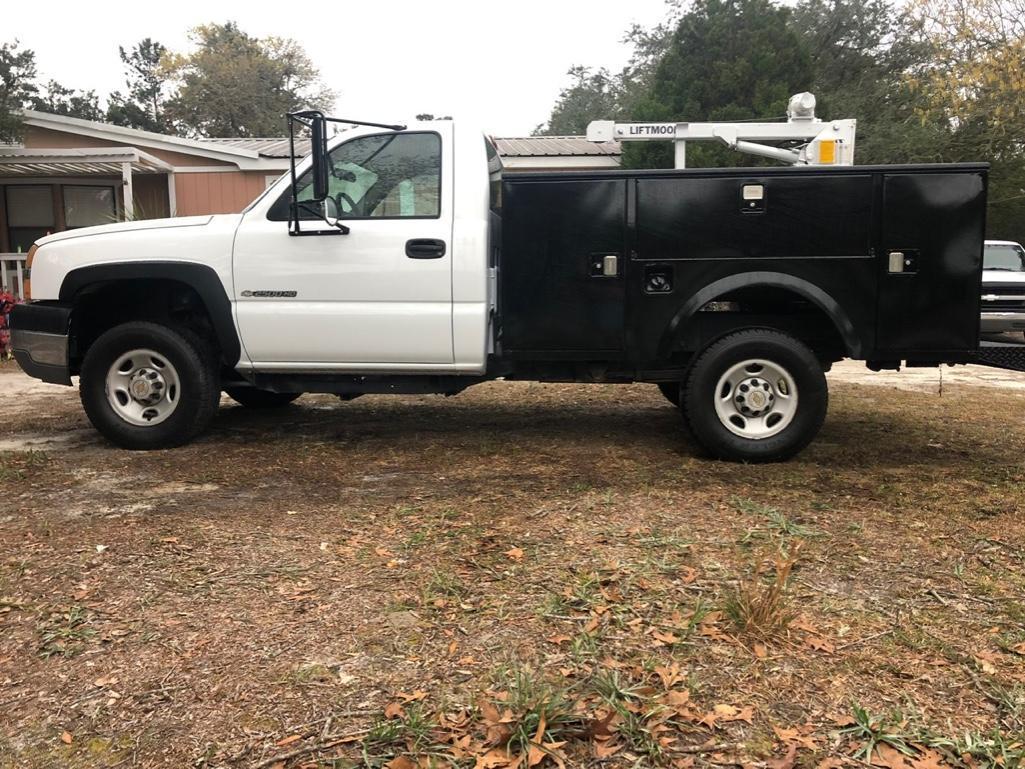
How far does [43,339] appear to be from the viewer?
18.2 ft

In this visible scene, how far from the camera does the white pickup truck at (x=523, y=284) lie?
195 inches

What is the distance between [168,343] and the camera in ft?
17.8

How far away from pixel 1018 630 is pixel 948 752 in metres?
0.90

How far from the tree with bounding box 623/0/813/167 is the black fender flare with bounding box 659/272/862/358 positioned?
45.0 ft

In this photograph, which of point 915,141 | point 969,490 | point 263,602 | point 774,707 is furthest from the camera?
point 915,141

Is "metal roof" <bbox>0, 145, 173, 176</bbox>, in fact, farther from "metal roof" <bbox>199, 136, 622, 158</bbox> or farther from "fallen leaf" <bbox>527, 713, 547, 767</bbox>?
"fallen leaf" <bbox>527, 713, 547, 767</bbox>

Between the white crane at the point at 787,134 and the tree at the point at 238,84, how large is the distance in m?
38.9

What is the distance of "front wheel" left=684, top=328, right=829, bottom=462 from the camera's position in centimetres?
503

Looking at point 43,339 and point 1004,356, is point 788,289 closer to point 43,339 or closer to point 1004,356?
point 1004,356

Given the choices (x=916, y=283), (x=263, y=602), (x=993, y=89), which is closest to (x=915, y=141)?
(x=993, y=89)

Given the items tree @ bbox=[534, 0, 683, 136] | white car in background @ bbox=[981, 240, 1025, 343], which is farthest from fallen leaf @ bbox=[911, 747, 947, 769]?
tree @ bbox=[534, 0, 683, 136]

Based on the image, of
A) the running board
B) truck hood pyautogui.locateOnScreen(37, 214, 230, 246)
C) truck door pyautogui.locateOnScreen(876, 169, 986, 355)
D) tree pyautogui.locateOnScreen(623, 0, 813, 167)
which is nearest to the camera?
truck door pyautogui.locateOnScreen(876, 169, 986, 355)

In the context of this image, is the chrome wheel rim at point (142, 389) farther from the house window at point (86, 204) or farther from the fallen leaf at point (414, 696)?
the house window at point (86, 204)

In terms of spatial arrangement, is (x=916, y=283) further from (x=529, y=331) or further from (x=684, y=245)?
(x=529, y=331)
